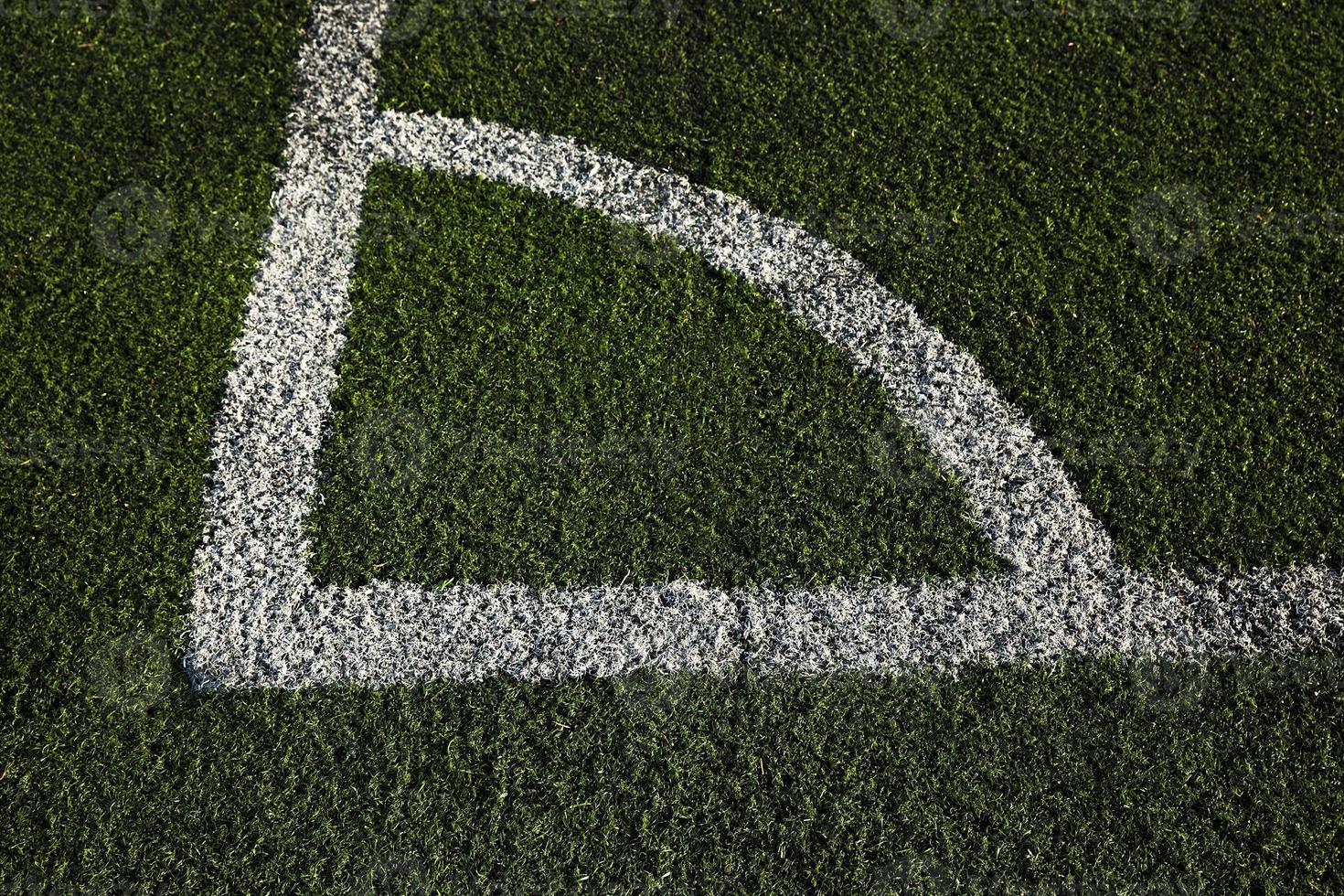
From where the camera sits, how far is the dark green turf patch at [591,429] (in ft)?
7.94

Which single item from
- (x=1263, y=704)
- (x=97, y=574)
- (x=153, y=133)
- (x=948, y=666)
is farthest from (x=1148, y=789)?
(x=153, y=133)

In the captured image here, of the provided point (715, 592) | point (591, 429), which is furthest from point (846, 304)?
point (715, 592)

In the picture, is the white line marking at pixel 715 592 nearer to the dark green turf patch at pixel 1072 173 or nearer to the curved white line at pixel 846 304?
the curved white line at pixel 846 304

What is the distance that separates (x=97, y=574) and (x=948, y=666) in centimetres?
228

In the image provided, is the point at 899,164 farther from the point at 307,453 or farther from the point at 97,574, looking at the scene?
the point at 97,574

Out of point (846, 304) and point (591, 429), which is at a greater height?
point (846, 304)

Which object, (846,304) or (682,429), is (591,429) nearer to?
(682,429)

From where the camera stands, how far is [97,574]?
2354 mm

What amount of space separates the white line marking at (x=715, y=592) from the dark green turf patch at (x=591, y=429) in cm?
6

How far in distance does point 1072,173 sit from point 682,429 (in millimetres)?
1624

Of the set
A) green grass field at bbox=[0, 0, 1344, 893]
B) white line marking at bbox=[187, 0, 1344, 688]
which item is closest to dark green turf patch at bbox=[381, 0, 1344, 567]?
green grass field at bbox=[0, 0, 1344, 893]

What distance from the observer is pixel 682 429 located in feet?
8.38

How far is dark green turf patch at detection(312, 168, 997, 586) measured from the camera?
2420 mm

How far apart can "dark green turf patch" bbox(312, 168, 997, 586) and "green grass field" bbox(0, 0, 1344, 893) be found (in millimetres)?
13
